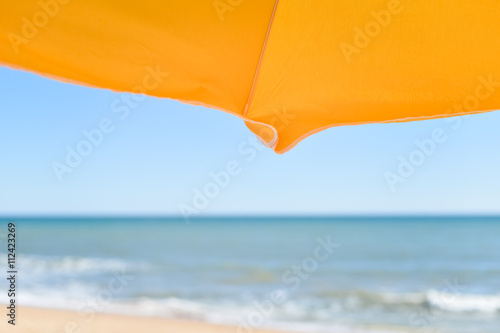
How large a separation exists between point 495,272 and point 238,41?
597 inches

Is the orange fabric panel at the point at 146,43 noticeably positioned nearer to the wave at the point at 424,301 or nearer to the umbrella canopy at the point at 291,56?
the umbrella canopy at the point at 291,56

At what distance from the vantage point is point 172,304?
10578 millimetres

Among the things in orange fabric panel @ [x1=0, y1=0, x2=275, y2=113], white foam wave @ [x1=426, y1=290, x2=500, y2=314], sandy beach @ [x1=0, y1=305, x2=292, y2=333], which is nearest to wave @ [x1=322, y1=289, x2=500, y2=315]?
white foam wave @ [x1=426, y1=290, x2=500, y2=314]

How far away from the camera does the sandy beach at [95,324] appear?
297 inches

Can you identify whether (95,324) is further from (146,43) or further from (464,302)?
(146,43)

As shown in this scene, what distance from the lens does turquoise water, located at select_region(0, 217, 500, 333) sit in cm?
945

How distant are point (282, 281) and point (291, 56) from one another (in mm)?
12628

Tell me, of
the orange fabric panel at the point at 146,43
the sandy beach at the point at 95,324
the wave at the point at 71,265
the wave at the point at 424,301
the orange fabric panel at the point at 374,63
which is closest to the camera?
the orange fabric panel at the point at 146,43

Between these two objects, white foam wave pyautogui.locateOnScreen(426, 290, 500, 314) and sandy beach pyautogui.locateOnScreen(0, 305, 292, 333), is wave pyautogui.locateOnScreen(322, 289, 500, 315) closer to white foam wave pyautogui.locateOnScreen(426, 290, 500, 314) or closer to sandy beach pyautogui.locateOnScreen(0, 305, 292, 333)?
white foam wave pyautogui.locateOnScreen(426, 290, 500, 314)

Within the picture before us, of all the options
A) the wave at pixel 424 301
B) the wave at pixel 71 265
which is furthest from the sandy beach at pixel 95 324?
the wave at pixel 71 265

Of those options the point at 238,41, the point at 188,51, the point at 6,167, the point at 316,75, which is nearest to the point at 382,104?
the point at 316,75

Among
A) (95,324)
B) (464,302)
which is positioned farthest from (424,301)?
(95,324)

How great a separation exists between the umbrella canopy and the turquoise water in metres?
7.14

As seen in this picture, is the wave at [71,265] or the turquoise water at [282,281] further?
the wave at [71,265]
